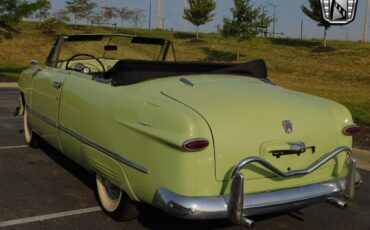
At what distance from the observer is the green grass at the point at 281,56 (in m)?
23.9

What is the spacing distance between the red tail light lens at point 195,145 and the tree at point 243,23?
31.0 meters

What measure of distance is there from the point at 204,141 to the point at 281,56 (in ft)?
104

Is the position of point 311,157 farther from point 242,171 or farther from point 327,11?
point 327,11

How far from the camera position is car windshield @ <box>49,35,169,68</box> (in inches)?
236

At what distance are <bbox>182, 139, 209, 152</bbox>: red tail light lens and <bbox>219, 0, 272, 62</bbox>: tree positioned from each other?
102ft

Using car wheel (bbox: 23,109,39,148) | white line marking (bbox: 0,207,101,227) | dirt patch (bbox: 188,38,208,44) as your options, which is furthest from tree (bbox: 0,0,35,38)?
dirt patch (bbox: 188,38,208,44)

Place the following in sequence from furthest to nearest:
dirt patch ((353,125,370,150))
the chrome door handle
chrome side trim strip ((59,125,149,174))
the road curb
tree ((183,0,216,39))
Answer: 1. tree ((183,0,216,39))
2. dirt patch ((353,125,370,150))
3. the road curb
4. the chrome door handle
5. chrome side trim strip ((59,125,149,174))

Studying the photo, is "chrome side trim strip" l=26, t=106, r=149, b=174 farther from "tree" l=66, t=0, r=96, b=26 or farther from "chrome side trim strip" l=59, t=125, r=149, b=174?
"tree" l=66, t=0, r=96, b=26

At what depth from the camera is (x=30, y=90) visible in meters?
6.04

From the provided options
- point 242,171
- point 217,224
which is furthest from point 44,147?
point 242,171

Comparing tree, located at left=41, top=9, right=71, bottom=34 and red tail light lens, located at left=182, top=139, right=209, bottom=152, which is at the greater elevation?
tree, located at left=41, top=9, right=71, bottom=34

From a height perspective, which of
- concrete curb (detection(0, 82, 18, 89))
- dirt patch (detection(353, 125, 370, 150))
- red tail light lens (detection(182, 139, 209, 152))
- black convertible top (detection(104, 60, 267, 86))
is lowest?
concrete curb (detection(0, 82, 18, 89))

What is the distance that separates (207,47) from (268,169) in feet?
112

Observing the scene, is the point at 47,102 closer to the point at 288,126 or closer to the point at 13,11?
the point at 288,126
